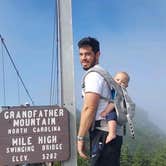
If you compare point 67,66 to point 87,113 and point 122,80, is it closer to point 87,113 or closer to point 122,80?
point 122,80

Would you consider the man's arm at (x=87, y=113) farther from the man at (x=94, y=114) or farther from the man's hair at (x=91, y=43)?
the man's hair at (x=91, y=43)

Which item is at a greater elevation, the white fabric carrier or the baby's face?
the baby's face

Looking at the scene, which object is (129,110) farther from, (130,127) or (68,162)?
(68,162)

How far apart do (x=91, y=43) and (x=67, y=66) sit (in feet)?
0.90

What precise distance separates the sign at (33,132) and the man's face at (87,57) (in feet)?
1.29

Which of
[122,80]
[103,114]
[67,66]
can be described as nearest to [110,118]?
[103,114]

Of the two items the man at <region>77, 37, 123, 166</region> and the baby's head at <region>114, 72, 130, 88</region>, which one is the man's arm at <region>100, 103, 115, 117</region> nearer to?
the man at <region>77, 37, 123, 166</region>

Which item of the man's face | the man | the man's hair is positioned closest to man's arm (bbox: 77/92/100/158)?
the man

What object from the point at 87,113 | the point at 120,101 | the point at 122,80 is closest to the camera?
the point at 87,113

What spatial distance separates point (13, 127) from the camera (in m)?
3.26

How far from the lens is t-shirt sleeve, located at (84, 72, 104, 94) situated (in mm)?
2930

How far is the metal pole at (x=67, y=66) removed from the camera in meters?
3.24

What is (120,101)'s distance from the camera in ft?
9.92

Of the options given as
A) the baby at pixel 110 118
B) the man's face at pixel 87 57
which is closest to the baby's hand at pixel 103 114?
the baby at pixel 110 118
